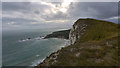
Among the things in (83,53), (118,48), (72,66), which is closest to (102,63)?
(83,53)

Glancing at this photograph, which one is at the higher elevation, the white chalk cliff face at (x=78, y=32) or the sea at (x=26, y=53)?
the white chalk cliff face at (x=78, y=32)

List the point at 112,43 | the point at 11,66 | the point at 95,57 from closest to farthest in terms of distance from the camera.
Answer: the point at 95,57, the point at 112,43, the point at 11,66

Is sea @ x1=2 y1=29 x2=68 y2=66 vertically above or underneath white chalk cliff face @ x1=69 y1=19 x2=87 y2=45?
underneath

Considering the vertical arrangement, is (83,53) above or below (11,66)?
above

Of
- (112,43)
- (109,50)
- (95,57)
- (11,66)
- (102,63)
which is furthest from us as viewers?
(11,66)

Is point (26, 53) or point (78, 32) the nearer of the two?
point (78, 32)

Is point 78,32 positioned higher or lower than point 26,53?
higher

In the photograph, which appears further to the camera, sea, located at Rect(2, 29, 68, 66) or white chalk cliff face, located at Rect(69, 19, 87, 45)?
sea, located at Rect(2, 29, 68, 66)

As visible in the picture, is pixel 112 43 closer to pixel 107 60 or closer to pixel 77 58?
pixel 107 60

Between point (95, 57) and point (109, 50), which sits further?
point (109, 50)

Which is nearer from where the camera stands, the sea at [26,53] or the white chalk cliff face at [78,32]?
the white chalk cliff face at [78,32]

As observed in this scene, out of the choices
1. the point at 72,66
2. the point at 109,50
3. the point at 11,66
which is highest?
the point at 109,50
